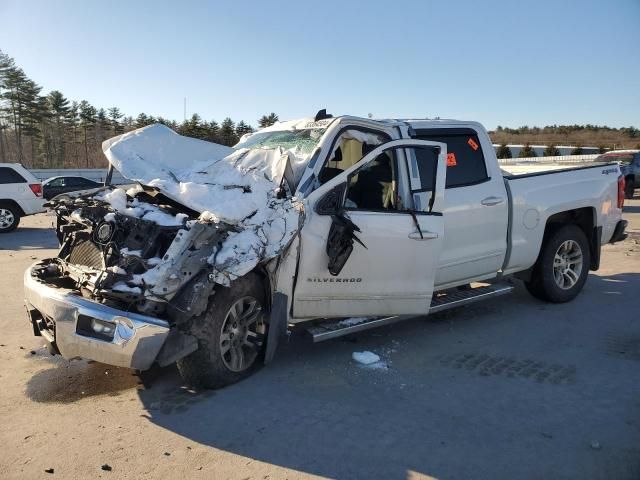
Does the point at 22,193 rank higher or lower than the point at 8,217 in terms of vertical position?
higher

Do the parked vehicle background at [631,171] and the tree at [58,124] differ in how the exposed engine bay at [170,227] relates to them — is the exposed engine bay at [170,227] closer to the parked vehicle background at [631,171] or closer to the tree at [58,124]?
the parked vehicle background at [631,171]

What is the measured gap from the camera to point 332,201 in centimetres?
462

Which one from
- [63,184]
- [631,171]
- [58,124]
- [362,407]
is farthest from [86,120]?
[362,407]

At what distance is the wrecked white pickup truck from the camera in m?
3.88

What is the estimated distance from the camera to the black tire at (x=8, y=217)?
49.7ft

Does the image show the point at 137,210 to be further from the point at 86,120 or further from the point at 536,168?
the point at 86,120

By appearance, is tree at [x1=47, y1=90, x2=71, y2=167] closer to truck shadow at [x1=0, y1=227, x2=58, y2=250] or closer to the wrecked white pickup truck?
truck shadow at [x1=0, y1=227, x2=58, y2=250]

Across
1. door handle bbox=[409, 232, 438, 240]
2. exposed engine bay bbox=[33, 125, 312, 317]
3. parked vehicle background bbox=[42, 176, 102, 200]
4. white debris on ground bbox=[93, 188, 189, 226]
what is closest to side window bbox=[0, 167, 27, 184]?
parked vehicle background bbox=[42, 176, 102, 200]

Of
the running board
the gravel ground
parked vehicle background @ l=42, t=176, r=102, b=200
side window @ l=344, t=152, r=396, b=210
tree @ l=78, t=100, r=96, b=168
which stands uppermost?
tree @ l=78, t=100, r=96, b=168

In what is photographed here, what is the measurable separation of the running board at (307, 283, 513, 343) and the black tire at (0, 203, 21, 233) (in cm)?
1331

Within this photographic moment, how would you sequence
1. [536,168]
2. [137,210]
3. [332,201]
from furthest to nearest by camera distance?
1. [536,168]
2. [332,201]
3. [137,210]

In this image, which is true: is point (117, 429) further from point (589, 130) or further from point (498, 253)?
point (589, 130)

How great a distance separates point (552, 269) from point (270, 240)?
411 centimetres

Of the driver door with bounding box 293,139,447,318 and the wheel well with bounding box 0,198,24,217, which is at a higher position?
the driver door with bounding box 293,139,447,318
